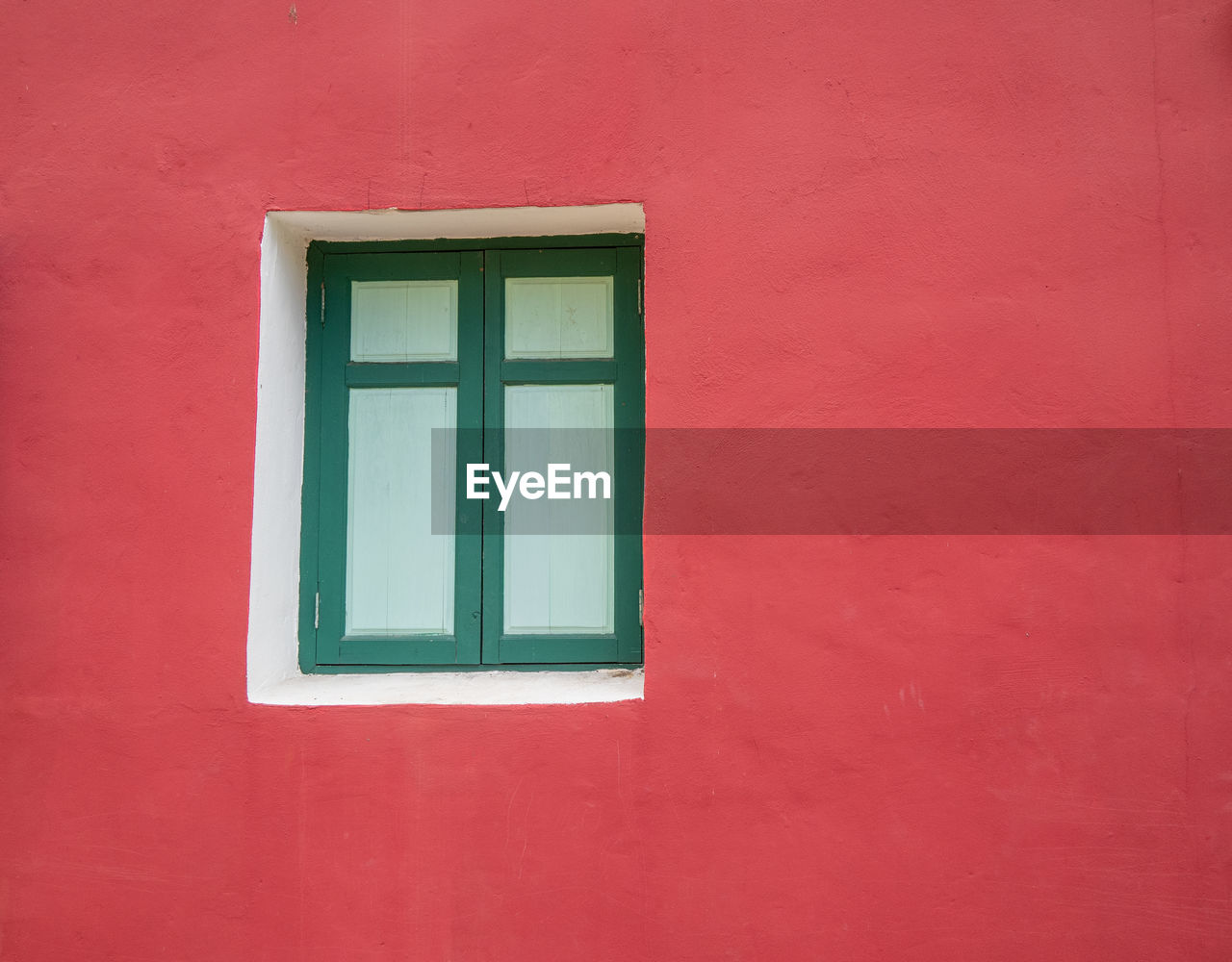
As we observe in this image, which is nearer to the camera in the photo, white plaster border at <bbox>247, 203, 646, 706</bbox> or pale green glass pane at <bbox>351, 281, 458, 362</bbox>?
white plaster border at <bbox>247, 203, 646, 706</bbox>

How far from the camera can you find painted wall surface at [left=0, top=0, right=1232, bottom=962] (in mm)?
2340

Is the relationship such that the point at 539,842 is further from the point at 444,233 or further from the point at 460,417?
the point at 444,233

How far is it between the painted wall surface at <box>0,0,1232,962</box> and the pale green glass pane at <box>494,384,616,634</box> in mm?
371

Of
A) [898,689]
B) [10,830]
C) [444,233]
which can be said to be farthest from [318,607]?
[898,689]

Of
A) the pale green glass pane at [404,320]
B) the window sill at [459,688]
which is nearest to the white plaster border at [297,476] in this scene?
the window sill at [459,688]

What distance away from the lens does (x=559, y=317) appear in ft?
9.21

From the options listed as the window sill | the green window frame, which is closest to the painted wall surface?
the window sill

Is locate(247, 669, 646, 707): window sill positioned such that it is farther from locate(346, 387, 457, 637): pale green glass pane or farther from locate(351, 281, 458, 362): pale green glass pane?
locate(351, 281, 458, 362): pale green glass pane

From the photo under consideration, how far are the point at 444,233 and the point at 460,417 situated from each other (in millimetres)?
641

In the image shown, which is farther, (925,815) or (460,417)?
(460,417)

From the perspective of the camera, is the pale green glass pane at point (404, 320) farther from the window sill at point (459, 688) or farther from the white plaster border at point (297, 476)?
the window sill at point (459, 688)

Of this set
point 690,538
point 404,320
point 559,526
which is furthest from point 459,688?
point 404,320

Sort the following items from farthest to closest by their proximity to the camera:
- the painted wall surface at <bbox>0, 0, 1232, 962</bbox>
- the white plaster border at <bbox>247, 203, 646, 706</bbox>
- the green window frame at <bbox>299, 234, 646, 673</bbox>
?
1. the green window frame at <bbox>299, 234, 646, 673</bbox>
2. the white plaster border at <bbox>247, 203, 646, 706</bbox>
3. the painted wall surface at <bbox>0, 0, 1232, 962</bbox>

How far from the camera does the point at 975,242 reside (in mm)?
2453
